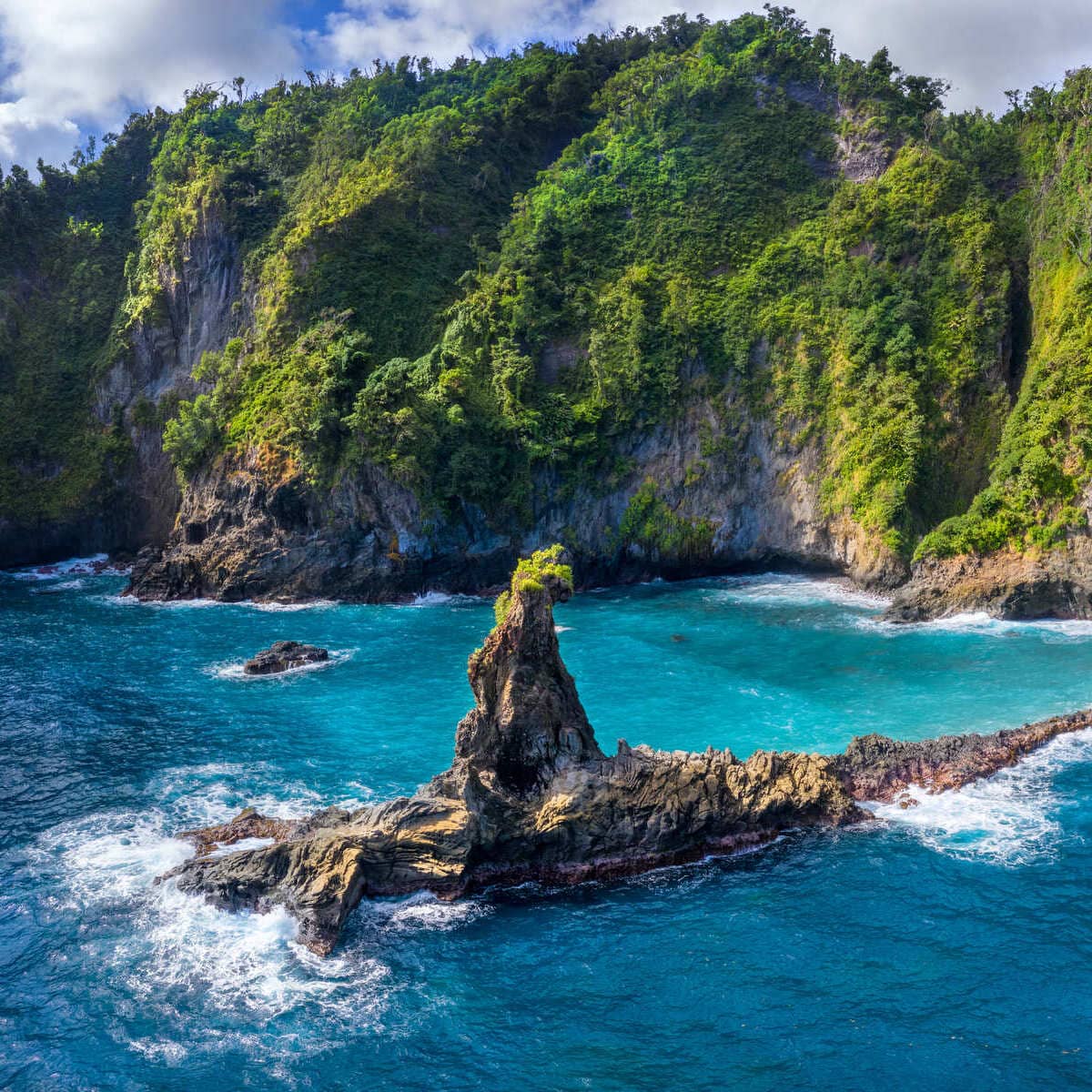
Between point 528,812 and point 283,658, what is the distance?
22418mm

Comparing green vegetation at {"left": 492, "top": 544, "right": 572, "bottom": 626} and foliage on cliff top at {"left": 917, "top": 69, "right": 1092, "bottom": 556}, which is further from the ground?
foliage on cliff top at {"left": 917, "top": 69, "right": 1092, "bottom": 556}

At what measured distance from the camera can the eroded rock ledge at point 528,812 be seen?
23234 millimetres

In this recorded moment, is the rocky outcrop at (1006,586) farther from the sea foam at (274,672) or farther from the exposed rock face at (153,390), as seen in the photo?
the exposed rock face at (153,390)

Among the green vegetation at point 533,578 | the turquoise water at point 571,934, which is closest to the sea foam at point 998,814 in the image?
the turquoise water at point 571,934

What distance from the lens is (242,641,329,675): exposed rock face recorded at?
1666 inches

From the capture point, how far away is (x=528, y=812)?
24406 millimetres

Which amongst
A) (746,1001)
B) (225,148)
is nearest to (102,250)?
(225,148)

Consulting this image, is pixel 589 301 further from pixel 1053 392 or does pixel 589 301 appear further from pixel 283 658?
pixel 283 658

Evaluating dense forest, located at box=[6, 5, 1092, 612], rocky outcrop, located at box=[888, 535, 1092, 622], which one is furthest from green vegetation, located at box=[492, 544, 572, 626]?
dense forest, located at box=[6, 5, 1092, 612]

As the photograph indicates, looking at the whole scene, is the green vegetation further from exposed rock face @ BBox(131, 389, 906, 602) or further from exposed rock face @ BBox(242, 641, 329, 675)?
exposed rock face @ BBox(131, 389, 906, 602)

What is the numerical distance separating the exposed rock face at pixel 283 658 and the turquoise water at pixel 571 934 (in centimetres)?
470

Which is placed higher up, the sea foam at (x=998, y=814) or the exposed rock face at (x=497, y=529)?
the exposed rock face at (x=497, y=529)

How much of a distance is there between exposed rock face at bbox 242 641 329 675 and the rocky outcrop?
98.1ft

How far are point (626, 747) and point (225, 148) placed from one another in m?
75.8
